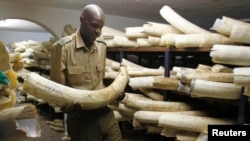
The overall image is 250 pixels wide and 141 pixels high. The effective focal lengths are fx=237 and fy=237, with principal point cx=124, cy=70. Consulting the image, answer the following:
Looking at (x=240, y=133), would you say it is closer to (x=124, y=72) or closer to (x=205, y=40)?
(x=205, y=40)

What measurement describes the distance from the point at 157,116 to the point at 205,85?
676 mm

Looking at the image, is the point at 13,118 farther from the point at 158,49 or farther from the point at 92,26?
the point at 158,49

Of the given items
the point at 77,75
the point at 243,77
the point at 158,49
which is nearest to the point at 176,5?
the point at 158,49

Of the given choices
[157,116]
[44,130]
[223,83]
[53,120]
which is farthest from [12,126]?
[53,120]

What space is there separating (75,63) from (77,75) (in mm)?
109

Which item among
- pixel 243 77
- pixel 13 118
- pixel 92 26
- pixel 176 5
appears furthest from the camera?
pixel 176 5

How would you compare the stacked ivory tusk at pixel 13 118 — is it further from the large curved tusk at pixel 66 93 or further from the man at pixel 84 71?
the man at pixel 84 71

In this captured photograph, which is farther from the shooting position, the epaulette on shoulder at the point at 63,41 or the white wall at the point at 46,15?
the white wall at the point at 46,15

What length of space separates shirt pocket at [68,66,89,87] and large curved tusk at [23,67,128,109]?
30cm

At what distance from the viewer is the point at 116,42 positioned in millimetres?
3590

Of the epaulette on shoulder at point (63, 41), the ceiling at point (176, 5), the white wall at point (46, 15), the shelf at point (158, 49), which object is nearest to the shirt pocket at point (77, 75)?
the epaulette on shoulder at point (63, 41)

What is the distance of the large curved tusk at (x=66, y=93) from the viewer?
145 cm

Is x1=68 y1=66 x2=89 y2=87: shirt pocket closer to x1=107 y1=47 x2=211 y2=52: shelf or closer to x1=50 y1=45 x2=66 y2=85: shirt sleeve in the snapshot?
x1=50 y1=45 x2=66 y2=85: shirt sleeve

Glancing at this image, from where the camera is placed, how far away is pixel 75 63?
6.98 ft
